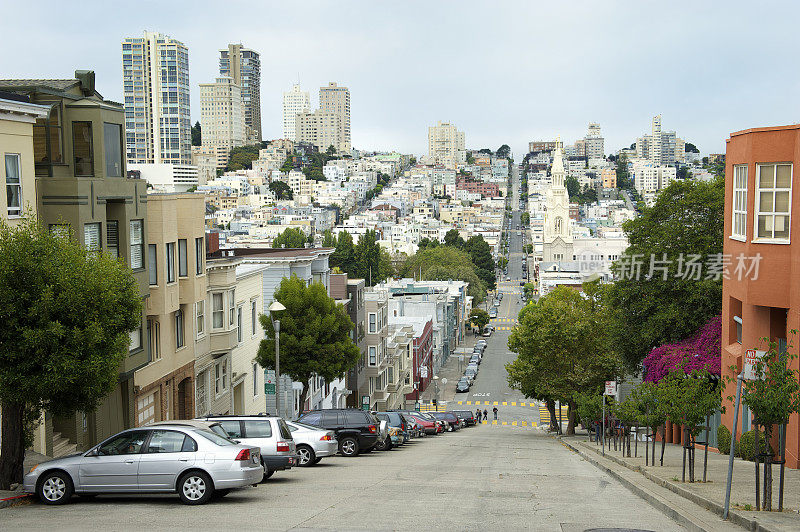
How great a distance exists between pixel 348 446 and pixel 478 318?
141 meters

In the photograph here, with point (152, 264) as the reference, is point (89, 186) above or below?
above

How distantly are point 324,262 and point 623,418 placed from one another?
2725 centimetres

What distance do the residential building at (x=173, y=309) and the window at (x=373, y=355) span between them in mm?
31547

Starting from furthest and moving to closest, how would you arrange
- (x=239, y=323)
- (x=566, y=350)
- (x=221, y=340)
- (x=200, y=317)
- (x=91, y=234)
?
(x=566, y=350)
(x=239, y=323)
(x=221, y=340)
(x=200, y=317)
(x=91, y=234)

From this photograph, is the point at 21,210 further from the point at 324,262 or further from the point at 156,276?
the point at 324,262

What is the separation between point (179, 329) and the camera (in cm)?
3347

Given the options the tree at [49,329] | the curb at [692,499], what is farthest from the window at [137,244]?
the curb at [692,499]

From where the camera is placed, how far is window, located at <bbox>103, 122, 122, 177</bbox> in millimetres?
25812

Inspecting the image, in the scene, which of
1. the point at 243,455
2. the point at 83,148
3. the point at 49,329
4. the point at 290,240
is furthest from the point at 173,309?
the point at 290,240

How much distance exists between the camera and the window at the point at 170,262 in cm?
3148

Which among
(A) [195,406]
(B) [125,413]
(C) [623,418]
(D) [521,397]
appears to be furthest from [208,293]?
(D) [521,397]

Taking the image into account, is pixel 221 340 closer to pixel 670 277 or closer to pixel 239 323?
pixel 239 323

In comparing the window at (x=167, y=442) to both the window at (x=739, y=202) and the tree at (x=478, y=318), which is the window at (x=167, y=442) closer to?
the window at (x=739, y=202)

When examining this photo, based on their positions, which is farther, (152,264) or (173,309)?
(173,309)
